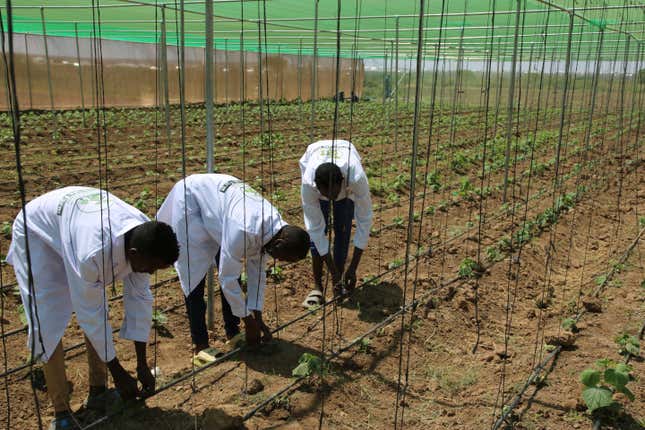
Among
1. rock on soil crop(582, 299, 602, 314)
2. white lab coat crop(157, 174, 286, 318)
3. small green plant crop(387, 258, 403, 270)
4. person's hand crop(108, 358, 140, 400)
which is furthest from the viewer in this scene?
small green plant crop(387, 258, 403, 270)

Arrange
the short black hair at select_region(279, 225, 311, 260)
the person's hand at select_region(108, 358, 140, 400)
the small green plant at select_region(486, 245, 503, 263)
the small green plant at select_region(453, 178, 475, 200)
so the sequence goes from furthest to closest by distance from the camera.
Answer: the small green plant at select_region(453, 178, 475, 200), the small green plant at select_region(486, 245, 503, 263), the short black hair at select_region(279, 225, 311, 260), the person's hand at select_region(108, 358, 140, 400)

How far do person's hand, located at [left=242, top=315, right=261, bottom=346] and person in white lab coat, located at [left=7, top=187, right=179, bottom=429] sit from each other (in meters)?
0.68

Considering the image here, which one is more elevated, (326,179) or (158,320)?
(326,179)

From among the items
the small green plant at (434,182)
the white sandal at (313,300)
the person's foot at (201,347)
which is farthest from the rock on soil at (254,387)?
the small green plant at (434,182)

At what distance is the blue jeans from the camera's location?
4402mm

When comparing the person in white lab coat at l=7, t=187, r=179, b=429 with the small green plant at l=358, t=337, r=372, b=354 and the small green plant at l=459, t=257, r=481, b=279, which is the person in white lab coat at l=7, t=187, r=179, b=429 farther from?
the small green plant at l=459, t=257, r=481, b=279

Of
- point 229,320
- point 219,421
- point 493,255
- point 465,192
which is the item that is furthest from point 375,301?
point 465,192

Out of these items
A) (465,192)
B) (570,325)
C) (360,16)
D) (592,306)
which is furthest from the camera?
(360,16)

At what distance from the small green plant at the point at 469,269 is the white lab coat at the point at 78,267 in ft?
9.76

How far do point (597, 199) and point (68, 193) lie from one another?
7.44 m

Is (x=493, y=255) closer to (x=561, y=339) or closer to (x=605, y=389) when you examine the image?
(x=561, y=339)

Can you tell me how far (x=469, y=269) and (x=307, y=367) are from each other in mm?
2301

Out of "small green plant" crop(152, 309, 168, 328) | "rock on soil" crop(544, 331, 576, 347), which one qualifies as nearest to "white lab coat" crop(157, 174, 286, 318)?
"small green plant" crop(152, 309, 168, 328)

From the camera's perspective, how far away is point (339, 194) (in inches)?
164
